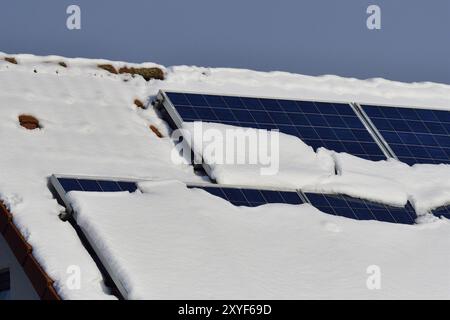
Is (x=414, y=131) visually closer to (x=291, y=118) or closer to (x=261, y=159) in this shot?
(x=291, y=118)

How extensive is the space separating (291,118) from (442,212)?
3.31 m

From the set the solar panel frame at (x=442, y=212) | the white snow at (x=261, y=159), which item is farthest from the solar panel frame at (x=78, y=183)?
the solar panel frame at (x=442, y=212)

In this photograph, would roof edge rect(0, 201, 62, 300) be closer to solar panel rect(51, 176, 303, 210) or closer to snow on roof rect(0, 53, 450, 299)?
snow on roof rect(0, 53, 450, 299)

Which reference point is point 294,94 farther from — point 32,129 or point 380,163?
point 32,129

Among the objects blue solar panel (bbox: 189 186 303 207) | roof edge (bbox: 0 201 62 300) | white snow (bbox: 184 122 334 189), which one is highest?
white snow (bbox: 184 122 334 189)

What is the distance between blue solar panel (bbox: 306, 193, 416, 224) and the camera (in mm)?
23297

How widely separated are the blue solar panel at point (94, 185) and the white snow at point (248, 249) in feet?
0.88

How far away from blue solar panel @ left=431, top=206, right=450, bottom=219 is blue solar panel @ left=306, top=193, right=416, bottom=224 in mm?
372

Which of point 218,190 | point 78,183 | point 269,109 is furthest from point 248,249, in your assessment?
point 269,109

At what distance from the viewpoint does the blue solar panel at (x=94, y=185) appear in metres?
22.0

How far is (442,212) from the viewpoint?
24.2 m

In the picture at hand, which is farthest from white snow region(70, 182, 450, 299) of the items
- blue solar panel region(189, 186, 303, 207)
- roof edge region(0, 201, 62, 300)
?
roof edge region(0, 201, 62, 300)

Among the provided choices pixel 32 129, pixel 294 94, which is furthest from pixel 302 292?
pixel 294 94

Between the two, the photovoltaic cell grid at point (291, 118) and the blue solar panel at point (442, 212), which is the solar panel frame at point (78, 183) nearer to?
the photovoltaic cell grid at point (291, 118)
